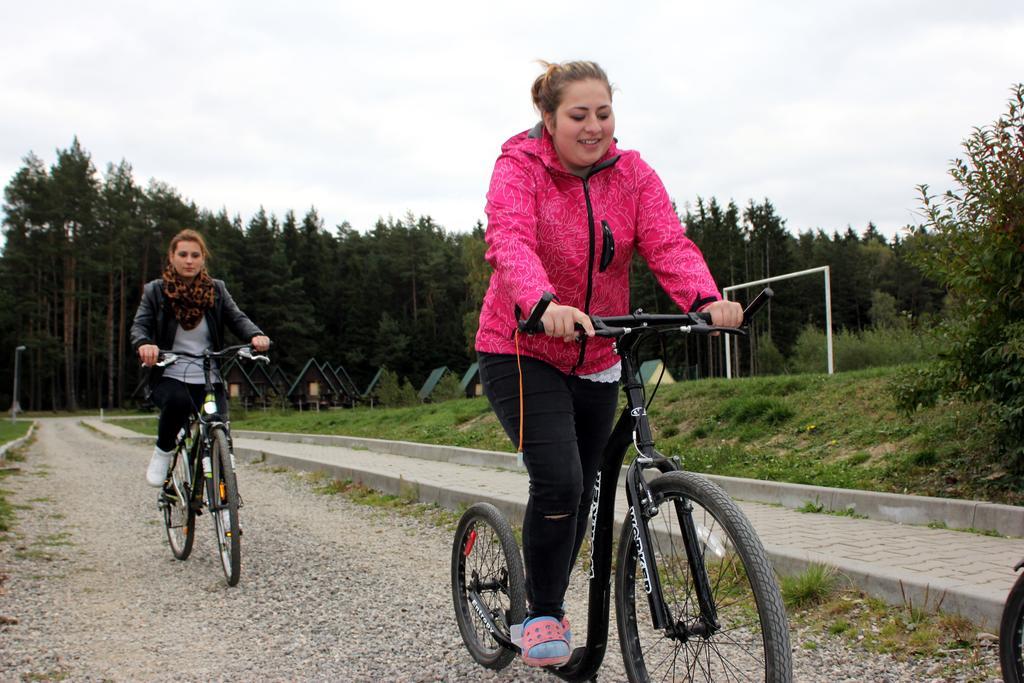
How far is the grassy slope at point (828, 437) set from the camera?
20.7 feet

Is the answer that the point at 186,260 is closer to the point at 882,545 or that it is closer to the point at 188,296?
the point at 188,296

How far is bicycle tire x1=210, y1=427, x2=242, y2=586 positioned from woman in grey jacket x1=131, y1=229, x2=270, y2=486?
347mm

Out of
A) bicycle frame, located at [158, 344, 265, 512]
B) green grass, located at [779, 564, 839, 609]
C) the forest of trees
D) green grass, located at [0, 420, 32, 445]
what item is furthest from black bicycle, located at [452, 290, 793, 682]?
the forest of trees

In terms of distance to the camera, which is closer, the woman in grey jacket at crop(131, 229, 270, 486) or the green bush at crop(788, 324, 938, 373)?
the woman in grey jacket at crop(131, 229, 270, 486)

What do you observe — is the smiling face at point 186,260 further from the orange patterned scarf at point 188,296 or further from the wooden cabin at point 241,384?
the wooden cabin at point 241,384

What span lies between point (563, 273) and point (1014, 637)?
172cm

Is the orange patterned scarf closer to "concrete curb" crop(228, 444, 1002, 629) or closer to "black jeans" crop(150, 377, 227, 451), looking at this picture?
"black jeans" crop(150, 377, 227, 451)

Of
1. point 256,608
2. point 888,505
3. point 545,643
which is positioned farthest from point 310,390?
point 545,643

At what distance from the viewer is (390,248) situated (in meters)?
95.0

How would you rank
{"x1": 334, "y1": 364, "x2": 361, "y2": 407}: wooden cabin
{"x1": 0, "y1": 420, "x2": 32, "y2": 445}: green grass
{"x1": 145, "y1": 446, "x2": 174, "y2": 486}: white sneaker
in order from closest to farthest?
{"x1": 145, "y1": 446, "x2": 174, "y2": 486}: white sneaker → {"x1": 0, "y1": 420, "x2": 32, "y2": 445}: green grass → {"x1": 334, "y1": 364, "x2": 361, "y2": 407}: wooden cabin

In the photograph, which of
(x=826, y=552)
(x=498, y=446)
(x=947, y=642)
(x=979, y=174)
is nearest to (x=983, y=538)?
(x=826, y=552)

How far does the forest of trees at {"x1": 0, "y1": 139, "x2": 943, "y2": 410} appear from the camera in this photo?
217 ft

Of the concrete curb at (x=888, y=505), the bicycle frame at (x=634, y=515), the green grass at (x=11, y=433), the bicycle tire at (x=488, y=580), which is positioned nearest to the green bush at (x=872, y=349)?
the concrete curb at (x=888, y=505)

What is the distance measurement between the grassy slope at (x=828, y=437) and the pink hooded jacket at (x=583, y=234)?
4162 mm
